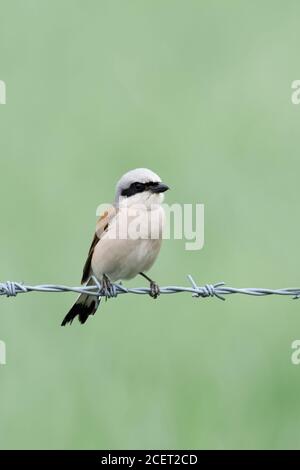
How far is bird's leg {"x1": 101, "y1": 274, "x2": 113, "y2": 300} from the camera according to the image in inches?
202

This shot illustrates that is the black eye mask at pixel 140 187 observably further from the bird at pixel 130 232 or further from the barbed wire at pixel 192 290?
the barbed wire at pixel 192 290

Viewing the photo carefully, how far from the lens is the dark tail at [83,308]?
550 cm

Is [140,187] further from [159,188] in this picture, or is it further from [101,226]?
[101,226]

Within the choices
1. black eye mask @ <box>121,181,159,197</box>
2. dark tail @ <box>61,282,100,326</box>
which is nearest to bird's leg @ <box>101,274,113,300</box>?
A: dark tail @ <box>61,282,100,326</box>

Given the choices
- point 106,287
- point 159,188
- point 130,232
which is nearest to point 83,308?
point 106,287

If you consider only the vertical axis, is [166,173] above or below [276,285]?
above

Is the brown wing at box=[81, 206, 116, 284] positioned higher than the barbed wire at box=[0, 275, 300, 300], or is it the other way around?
the brown wing at box=[81, 206, 116, 284]

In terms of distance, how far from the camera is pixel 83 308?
5512 millimetres

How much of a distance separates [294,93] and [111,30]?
6.69ft

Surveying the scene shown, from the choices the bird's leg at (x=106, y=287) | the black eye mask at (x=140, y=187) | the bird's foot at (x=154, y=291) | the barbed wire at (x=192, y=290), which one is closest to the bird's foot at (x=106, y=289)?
the bird's leg at (x=106, y=287)

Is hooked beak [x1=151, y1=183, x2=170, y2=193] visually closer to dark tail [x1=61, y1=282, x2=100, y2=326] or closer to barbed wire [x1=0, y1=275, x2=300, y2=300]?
dark tail [x1=61, y1=282, x2=100, y2=326]

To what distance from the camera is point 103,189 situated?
7.56 m

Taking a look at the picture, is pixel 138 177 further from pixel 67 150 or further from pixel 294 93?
pixel 294 93

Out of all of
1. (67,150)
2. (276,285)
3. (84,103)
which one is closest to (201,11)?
(84,103)
